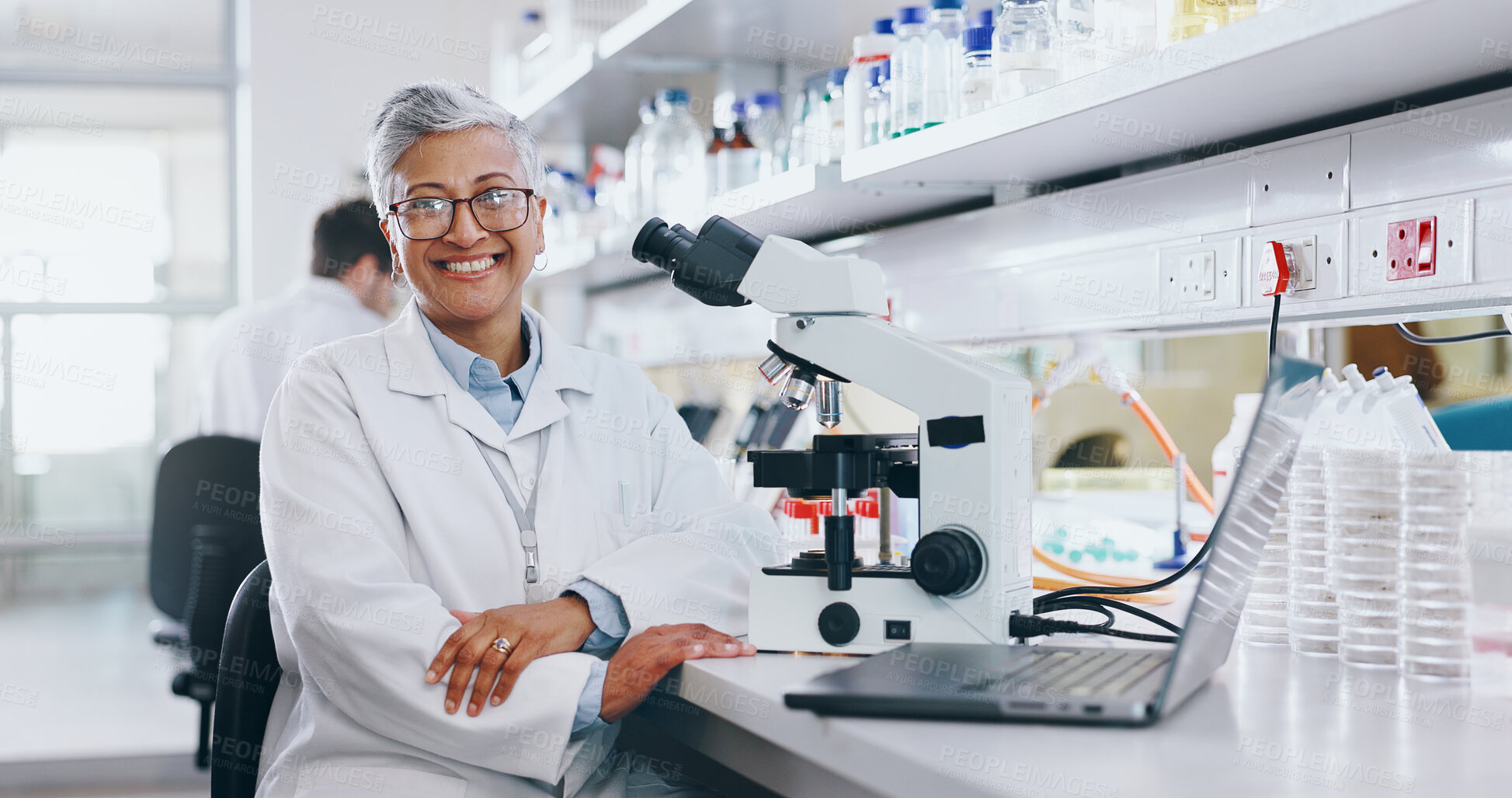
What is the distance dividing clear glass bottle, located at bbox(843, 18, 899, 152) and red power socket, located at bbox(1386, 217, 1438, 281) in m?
0.77

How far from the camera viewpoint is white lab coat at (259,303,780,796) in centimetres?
115

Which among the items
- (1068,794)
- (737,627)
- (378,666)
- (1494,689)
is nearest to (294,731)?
(378,666)

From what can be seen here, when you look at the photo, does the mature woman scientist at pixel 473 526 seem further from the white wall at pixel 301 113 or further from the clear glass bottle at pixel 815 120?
the white wall at pixel 301 113

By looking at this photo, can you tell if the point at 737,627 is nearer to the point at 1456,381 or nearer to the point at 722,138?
the point at 722,138

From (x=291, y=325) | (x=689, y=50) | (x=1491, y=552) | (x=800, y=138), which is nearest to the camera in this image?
(x=1491, y=552)

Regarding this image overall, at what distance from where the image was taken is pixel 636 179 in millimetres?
2777

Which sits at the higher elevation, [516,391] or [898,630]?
[516,391]

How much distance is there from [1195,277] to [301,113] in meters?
4.09

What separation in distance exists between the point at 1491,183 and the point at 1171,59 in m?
0.37

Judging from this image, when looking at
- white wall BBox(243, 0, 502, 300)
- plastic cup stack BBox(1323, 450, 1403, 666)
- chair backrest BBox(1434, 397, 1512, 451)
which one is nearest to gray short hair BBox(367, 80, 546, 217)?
plastic cup stack BBox(1323, 450, 1403, 666)

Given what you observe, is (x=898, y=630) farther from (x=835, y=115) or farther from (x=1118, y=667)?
(x=835, y=115)

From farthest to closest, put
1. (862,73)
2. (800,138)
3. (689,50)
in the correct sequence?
(689,50) < (800,138) < (862,73)

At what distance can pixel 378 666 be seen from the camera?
1.14 meters

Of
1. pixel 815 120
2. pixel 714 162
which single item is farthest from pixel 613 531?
pixel 714 162
